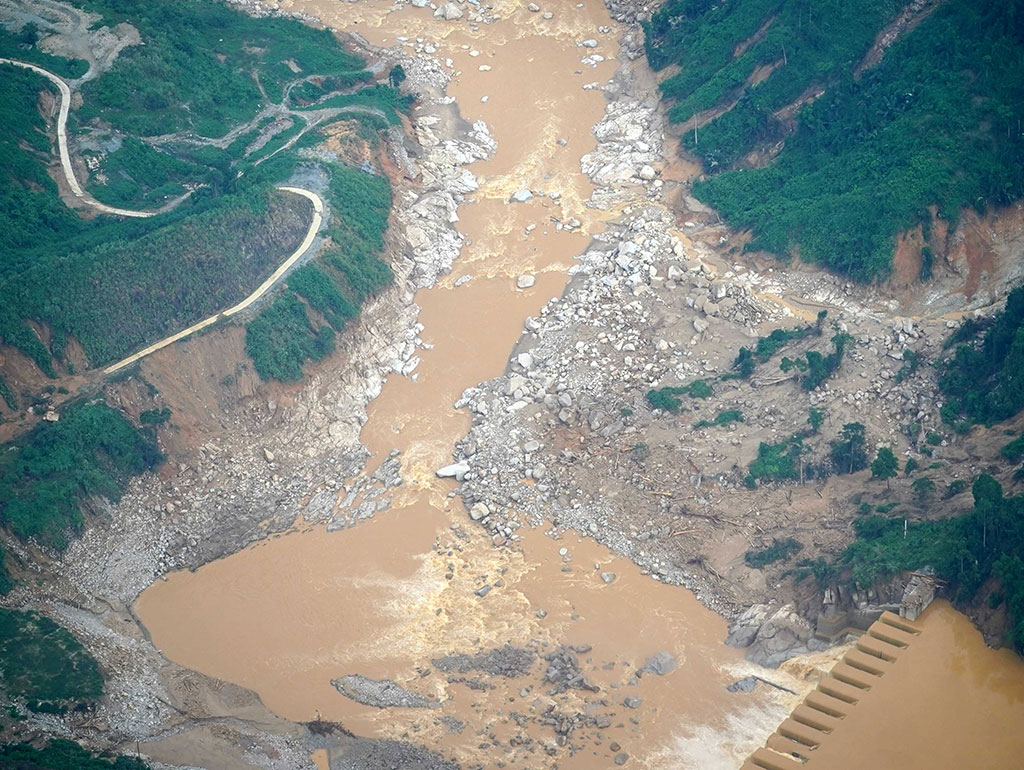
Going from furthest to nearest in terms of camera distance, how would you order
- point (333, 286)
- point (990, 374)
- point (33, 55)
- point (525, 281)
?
point (33, 55)
point (525, 281)
point (333, 286)
point (990, 374)

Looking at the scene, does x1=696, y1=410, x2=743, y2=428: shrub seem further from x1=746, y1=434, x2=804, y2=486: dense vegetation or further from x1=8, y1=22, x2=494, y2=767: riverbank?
x1=8, y1=22, x2=494, y2=767: riverbank

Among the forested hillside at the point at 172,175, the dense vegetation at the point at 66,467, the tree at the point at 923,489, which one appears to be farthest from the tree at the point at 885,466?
the dense vegetation at the point at 66,467

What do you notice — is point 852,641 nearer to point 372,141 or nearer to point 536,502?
point 536,502

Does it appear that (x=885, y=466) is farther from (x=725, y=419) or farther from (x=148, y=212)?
(x=148, y=212)

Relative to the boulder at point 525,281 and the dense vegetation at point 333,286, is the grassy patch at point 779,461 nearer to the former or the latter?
the boulder at point 525,281

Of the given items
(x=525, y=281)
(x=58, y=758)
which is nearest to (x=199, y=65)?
(x=525, y=281)

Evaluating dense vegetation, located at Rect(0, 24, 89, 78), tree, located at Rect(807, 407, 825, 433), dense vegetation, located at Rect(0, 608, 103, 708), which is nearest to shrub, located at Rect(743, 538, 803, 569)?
tree, located at Rect(807, 407, 825, 433)
